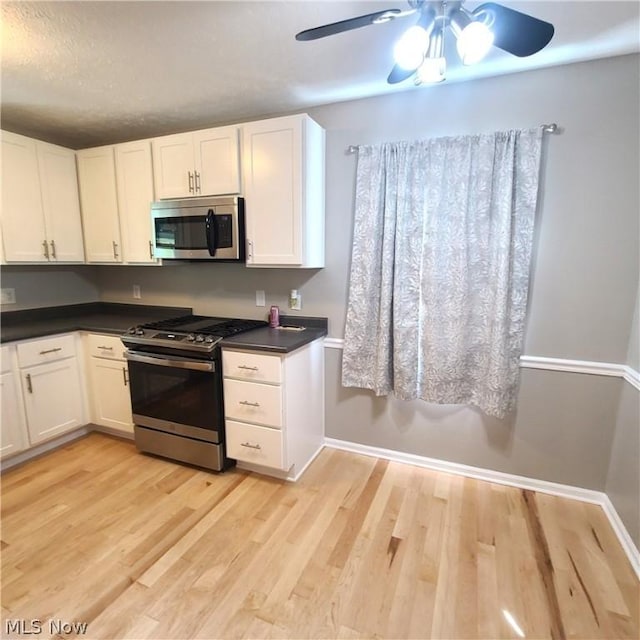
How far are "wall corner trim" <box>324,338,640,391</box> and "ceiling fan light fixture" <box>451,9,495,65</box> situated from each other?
164cm

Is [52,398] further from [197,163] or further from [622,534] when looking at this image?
[622,534]

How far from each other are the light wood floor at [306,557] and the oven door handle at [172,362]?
30.0 inches

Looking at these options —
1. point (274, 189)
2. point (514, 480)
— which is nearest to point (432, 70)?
point (274, 189)

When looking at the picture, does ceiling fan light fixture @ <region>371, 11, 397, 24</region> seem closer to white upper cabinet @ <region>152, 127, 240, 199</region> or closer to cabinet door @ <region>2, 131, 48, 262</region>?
white upper cabinet @ <region>152, 127, 240, 199</region>

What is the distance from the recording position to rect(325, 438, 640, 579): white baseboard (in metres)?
1.84

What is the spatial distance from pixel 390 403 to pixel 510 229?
137 centimetres

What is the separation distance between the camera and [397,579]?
1.65 meters

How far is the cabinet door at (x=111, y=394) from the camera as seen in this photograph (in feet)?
9.00

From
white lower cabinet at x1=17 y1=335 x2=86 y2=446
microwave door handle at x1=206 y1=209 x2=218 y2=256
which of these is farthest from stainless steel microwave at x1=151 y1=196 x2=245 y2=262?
white lower cabinet at x1=17 y1=335 x2=86 y2=446

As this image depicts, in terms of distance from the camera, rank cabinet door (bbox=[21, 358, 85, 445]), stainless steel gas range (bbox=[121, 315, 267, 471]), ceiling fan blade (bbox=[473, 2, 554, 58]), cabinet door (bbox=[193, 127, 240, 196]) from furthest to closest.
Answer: cabinet door (bbox=[21, 358, 85, 445]), cabinet door (bbox=[193, 127, 240, 196]), stainless steel gas range (bbox=[121, 315, 267, 471]), ceiling fan blade (bbox=[473, 2, 554, 58])

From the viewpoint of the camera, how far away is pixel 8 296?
2.84 metres

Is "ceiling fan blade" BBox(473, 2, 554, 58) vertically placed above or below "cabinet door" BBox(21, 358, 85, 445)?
above

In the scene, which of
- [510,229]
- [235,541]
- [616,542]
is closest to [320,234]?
[510,229]

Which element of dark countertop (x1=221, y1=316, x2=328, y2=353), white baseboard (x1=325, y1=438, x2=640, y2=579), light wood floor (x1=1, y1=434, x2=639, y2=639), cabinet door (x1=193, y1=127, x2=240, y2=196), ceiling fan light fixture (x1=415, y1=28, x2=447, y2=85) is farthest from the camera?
cabinet door (x1=193, y1=127, x2=240, y2=196)
